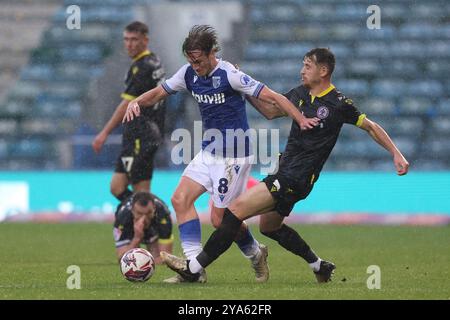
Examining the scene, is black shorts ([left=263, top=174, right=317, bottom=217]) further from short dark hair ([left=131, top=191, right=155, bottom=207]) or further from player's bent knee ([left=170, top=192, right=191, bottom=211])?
short dark hair ([left=131, top=191, right=155, bottom=207])

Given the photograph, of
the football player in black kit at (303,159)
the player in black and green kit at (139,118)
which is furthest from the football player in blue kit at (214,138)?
the player in black and green kit at (139,118)

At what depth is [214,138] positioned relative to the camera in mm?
8977

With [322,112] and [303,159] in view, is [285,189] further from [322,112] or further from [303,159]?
[322,112]

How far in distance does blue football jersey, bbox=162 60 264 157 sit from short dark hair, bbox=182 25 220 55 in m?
0.24

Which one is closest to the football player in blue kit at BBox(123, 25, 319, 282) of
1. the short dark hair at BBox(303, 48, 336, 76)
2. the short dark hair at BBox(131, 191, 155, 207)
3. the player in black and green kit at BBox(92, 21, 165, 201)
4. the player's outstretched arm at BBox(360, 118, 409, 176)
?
the short dark hair at BBox(303, 48, 336, 76)

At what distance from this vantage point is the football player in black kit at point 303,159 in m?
8.41

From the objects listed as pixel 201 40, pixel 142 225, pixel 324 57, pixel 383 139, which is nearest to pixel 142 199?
pixel 142 225

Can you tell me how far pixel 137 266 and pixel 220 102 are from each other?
1.45 m

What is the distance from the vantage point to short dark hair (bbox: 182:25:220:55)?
28.1ft

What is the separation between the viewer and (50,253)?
41.0 feet

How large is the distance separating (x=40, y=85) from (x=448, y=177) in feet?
29.2
